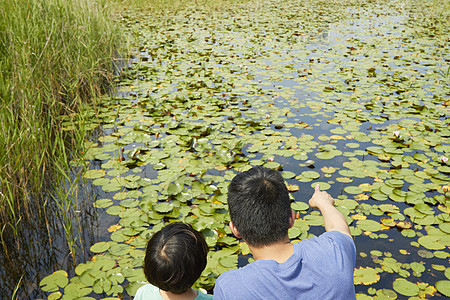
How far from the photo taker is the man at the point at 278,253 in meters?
1.15

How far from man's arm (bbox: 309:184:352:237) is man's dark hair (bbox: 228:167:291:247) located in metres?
0.20

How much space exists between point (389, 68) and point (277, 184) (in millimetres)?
6137

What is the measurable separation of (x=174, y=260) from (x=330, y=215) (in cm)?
68

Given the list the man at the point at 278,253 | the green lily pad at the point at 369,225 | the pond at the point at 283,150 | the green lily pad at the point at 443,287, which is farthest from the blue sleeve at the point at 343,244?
the green lily pad at the point at 369,225

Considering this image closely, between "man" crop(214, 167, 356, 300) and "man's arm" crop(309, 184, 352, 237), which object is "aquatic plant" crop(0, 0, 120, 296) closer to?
"man" crop(214, 167, 356, 300)

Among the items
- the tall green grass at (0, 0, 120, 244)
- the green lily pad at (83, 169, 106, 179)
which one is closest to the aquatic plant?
the tall green grass at (0, 0, 120, 244)

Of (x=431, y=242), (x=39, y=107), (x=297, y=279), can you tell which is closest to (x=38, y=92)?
(x=39, y=107)

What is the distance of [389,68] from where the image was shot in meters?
6.62

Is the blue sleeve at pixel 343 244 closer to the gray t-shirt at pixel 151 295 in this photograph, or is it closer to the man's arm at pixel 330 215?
the man's arm at pixel 330 215

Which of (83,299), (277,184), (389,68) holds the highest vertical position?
(277,184)

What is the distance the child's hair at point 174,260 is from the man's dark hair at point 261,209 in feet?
0.95

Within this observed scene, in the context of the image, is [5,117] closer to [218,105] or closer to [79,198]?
[79,198]

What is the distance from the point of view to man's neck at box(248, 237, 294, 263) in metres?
1.30

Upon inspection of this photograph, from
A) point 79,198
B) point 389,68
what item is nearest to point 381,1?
point 389,68
